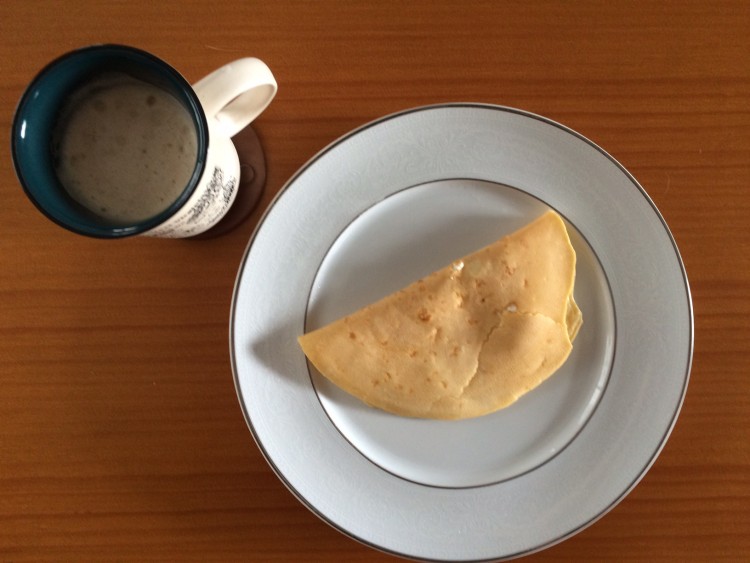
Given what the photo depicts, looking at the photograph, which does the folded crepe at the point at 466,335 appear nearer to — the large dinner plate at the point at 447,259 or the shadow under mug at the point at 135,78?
the large dinner plate at the point at 447,259

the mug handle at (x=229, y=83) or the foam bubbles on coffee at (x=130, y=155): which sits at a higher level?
the mug handle at (x=229, y=83)

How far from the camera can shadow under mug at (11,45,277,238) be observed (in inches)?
22.2

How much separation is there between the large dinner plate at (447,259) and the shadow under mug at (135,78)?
11 centimetres

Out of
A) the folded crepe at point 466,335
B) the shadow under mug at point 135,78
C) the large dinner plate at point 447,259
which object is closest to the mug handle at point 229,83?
the shadow under mug at point 135,78

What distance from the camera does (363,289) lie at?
742 mm

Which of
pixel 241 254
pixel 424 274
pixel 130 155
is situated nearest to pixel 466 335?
pixel 424 274

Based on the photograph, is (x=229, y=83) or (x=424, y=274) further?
(x=424, y=274)

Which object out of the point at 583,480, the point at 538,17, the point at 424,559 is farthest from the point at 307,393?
the point at 538,17

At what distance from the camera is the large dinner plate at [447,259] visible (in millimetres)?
698

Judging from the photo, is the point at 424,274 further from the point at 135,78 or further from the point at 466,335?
the point at 135,78

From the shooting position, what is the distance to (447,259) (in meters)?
0.74

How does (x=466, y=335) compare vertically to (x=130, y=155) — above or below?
below

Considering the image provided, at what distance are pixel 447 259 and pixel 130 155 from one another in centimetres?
39

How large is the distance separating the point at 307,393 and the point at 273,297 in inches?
5.0
